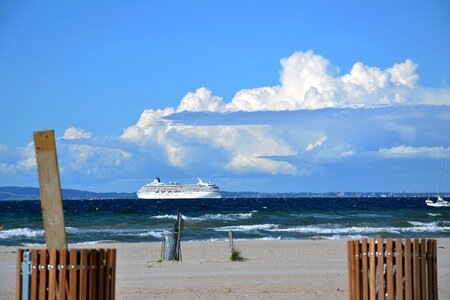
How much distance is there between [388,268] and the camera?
7.61m

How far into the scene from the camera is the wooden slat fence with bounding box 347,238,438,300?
25.0ft

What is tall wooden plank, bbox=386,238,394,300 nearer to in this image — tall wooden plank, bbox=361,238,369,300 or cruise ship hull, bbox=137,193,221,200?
tall wooden plank, bbox=361,238,369,300

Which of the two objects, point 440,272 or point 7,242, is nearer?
point 440,272

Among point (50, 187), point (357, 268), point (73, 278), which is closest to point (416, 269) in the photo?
point (357, 268)

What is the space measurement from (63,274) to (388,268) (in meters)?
2.99

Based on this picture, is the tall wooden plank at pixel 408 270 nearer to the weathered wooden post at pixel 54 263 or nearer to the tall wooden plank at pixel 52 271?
the weathered wooden post at pixel 54 263

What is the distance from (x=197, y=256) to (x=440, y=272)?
23.6ft

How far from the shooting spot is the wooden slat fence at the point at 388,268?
761 cm

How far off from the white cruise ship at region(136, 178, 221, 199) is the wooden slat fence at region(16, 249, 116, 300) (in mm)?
137920

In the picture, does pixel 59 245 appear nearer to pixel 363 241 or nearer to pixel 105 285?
pixel 105 285

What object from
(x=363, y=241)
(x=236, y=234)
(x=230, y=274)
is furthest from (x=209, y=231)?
(x=363, y=241)

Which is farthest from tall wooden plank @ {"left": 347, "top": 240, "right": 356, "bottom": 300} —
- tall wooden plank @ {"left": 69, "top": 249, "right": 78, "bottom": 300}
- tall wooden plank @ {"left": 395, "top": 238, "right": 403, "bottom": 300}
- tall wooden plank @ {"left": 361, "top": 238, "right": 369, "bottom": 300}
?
tall wooden plank @ {"left": 69, "top": 249, "right": 78, "bottom": 300}

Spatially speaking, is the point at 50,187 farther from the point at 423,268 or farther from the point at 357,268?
the point at 423,268

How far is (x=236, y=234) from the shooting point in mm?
35875
